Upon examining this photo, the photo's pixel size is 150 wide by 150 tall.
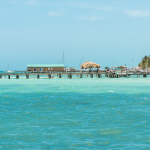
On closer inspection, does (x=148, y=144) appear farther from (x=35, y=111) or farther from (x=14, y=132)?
(x=35, y=111)

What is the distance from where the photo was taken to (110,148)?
621 inches

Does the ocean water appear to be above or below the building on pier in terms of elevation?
below

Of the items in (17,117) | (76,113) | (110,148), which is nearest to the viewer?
(110,148)

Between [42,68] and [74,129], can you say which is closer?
[74,129]

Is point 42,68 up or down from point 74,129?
up

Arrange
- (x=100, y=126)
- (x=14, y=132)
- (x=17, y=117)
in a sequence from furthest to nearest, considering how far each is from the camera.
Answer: (x=17, y=117)
(x=100, y=126)
(x=14, y=132)

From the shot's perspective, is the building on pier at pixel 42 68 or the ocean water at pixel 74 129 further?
the building on pier at pixel 42 68

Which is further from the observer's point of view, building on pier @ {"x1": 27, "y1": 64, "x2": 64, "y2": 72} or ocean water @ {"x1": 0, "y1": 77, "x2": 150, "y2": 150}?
building on pier @ {"x1": 27, "y1": 64, "x2": 64, "y2": 72}

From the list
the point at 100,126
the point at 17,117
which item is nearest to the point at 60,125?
the point at 100,126

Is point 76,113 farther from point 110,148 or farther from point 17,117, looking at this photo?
point 110,148

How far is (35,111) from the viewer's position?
91.3 feet

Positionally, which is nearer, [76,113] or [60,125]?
[60,125]

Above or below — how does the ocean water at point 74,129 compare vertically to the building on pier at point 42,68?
below

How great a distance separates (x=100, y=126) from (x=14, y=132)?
5.62 metres
